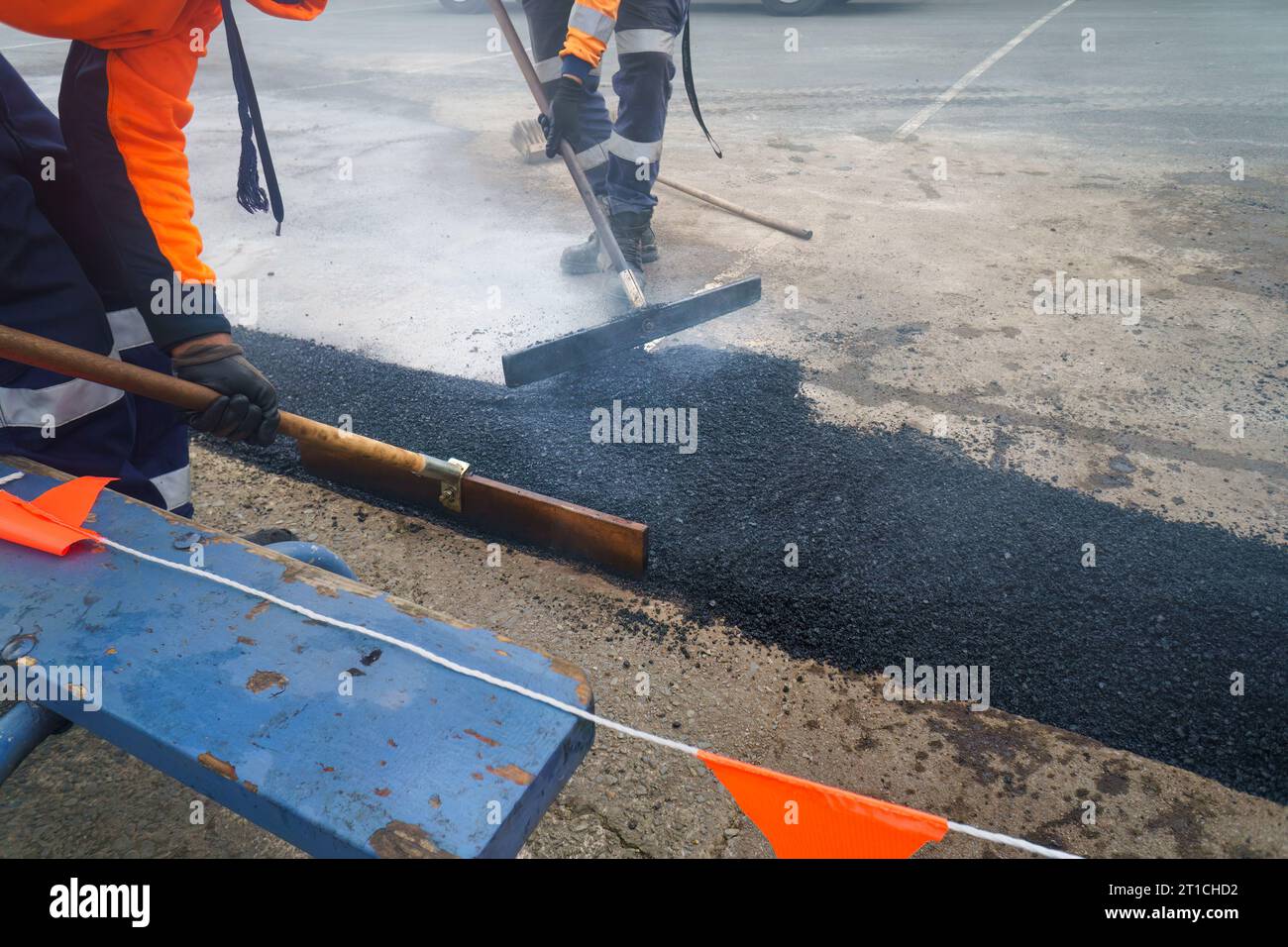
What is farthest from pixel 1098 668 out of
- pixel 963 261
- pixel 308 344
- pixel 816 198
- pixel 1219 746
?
pixel 816 198

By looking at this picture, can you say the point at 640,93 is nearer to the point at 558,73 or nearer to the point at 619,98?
the point at 619,98

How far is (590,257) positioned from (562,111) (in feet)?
2.79

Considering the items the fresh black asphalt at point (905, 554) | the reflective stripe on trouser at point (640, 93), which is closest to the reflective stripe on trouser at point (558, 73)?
the reflective stripe on trouser at point (640, 93)

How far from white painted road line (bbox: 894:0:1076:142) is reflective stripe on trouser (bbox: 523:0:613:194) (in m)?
3.25

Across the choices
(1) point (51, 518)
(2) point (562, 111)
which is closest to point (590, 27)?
(2) point (562, 111)

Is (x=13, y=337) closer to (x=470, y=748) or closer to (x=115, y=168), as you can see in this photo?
(x=115, y=168)

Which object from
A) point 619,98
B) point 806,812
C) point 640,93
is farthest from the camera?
point 619,98

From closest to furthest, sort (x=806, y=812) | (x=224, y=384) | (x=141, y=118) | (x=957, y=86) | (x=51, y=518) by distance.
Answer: (x=806, y=812) → (x=51, y=518) → (x=141, y=118) → (x=224, y=384) → (x=957, y=86)

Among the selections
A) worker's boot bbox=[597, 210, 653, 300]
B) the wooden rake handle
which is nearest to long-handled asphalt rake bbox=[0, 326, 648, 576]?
the wooden rake handle

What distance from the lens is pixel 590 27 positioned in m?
3.47

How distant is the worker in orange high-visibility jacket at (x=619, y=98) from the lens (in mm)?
3639
